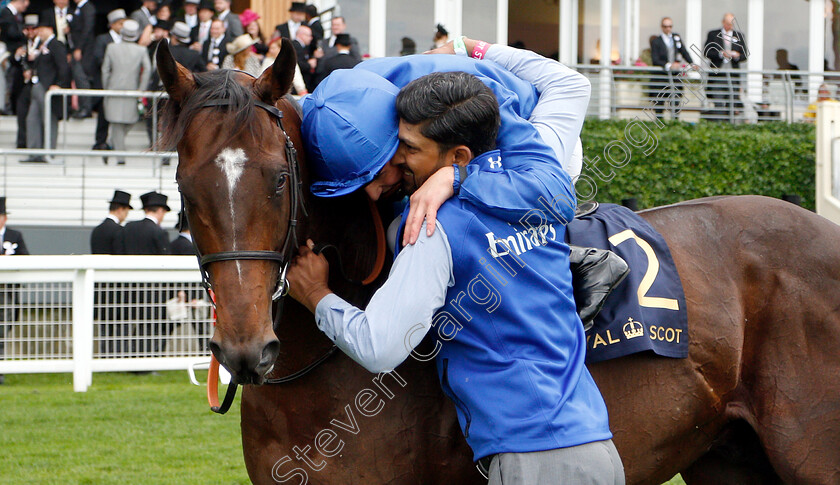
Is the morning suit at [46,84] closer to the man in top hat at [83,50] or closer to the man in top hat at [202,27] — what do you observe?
the man in top hat at [83,50]

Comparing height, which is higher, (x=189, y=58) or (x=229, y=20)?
(x=229, y=20)

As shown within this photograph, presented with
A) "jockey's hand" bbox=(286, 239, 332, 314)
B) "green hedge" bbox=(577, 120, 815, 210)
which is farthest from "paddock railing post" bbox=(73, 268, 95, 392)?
"green hedge" bbox=(577, 120, 815, 210)

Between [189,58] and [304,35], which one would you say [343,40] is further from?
[189,58]

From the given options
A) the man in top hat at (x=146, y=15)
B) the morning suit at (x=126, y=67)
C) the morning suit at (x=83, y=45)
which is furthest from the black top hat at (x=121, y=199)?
the man in top hat at (x=146, y=15)

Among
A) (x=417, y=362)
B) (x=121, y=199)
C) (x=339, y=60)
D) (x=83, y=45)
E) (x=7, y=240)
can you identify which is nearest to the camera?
(x=417, y=362)

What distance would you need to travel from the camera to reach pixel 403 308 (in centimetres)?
208

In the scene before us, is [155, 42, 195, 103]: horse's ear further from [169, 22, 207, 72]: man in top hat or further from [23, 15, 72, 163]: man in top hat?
[23, 15, 72, 163]: man in top hat

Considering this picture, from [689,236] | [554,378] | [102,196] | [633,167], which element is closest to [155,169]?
[102,196]

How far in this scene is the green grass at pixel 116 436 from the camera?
5.02m

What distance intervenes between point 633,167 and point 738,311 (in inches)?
419

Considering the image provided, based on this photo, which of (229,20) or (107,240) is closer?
(107,240)

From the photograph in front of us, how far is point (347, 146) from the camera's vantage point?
2.31 m

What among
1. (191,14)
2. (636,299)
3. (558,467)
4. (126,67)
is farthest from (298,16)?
(558,467)

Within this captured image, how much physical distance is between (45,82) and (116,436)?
6.98m
